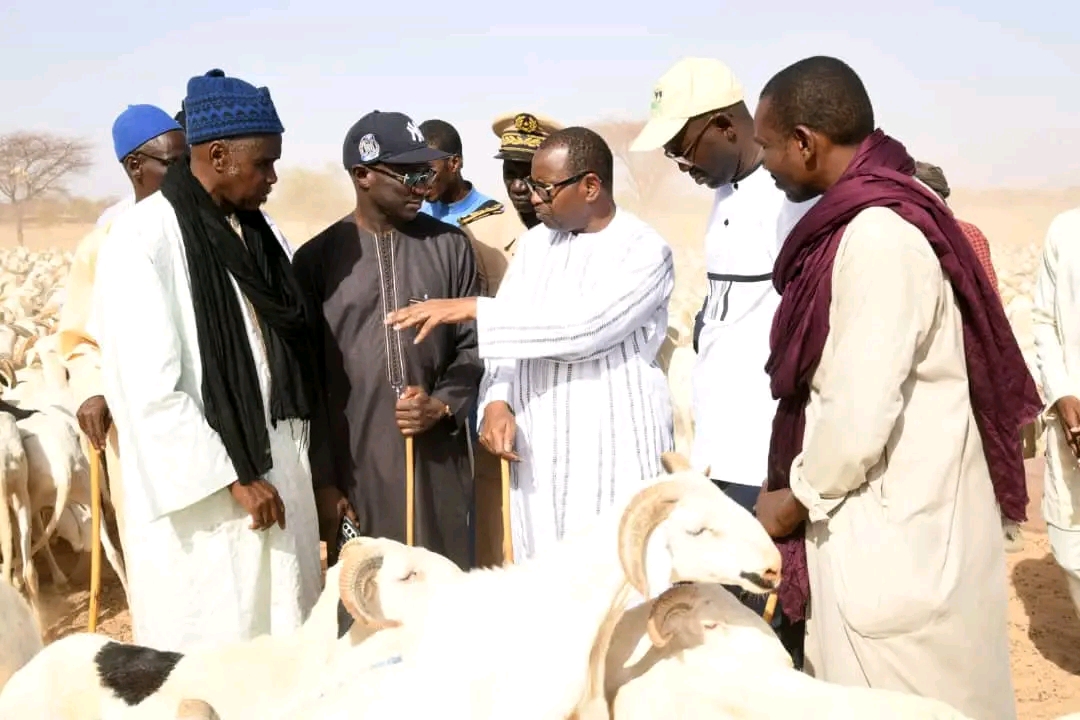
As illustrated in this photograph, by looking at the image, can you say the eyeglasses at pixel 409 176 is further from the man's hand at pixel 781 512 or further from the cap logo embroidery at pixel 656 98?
the man's hand at pixel 781 512

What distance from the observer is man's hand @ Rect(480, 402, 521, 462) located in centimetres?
441

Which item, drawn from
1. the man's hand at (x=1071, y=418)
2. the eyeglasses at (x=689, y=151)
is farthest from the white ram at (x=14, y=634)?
the man's hand at (x=1071, y=418)

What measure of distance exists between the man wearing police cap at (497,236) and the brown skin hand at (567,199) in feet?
2.86

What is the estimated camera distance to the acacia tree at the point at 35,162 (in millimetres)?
69250

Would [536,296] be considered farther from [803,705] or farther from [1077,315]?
[1077,315]

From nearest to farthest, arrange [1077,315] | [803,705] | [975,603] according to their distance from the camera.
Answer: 1. [803,705]
2. [975,603]
3. [1077,315]

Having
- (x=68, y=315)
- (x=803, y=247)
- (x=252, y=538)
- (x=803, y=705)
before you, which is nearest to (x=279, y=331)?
(x=252, y=538)

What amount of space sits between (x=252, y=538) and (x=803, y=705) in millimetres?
2126

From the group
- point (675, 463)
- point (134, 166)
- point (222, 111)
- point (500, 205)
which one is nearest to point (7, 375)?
point (134, 166)

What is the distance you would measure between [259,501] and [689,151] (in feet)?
6.44

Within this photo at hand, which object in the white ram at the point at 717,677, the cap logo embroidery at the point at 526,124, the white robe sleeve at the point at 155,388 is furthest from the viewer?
the cap logo embroidery at the point at 526,124

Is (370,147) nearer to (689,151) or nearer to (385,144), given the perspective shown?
(385,144)

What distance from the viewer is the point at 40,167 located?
71750mm

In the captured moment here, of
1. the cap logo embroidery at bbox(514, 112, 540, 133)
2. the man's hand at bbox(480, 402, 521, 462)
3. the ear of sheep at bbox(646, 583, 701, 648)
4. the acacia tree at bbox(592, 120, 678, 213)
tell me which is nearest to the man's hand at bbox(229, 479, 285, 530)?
the man's hand at bbox(480, 402, 521, 462)
